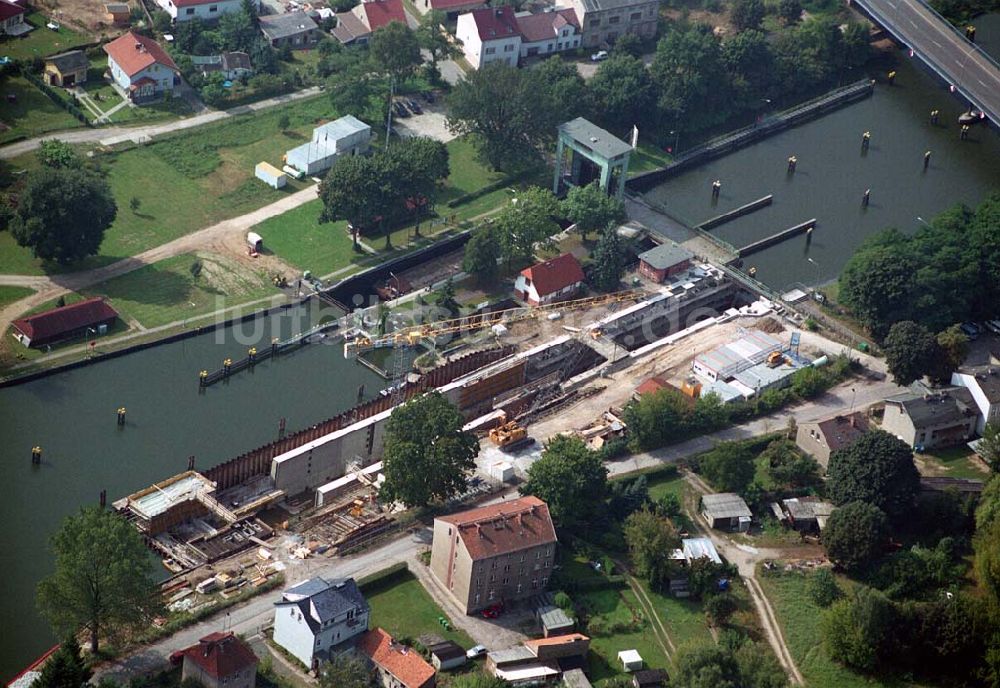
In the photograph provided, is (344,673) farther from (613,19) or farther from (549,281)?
(613,19)

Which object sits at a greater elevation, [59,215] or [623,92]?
[623,92]

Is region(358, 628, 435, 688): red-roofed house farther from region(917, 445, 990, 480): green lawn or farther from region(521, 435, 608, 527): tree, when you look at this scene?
region(917, 445, 990, 480): green lawn

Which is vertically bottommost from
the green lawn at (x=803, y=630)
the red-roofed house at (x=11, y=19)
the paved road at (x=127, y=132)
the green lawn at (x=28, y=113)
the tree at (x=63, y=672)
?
the green lawn at (x=803, y=630)

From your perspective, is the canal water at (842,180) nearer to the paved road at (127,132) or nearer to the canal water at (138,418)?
the paved road at (127,132)

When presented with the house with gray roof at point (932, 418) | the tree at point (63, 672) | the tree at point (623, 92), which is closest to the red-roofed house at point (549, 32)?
the tree at point (623, 92)

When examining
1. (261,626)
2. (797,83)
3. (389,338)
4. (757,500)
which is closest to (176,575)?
(261,626)

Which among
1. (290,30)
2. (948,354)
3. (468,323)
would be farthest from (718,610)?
(290,30)

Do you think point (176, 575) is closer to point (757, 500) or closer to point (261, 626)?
point (261, 626)
